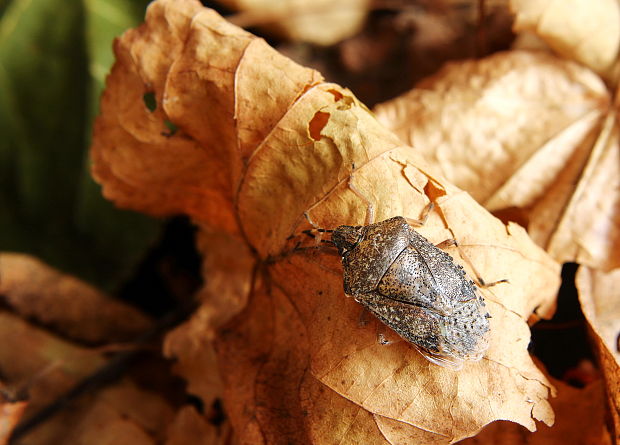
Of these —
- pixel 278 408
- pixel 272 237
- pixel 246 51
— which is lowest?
pixel 278 408

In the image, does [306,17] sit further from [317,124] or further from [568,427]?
[568,427]

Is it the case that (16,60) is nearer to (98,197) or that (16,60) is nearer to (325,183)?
(98,197)

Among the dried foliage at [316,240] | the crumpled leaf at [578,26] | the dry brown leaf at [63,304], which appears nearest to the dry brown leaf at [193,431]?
the dried foliage at [316,240]

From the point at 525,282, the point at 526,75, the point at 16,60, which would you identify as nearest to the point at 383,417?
the point at 525,282

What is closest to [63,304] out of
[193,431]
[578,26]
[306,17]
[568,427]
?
[193,431]

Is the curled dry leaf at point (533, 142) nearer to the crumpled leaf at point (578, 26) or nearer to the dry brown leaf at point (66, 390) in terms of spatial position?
the crumpled leaf at point (578, 26)

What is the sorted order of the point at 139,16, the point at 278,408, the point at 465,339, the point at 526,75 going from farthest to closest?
the point at 139,16 → the point at 526,75 → the point at 278,408 → the point at 465,339

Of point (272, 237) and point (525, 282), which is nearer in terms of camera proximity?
point (525, 282)
